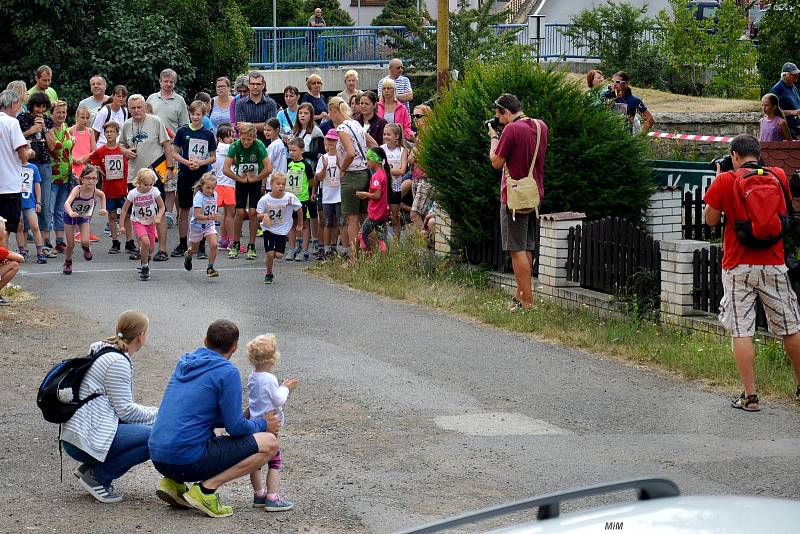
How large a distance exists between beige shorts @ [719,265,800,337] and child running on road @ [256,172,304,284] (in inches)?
264

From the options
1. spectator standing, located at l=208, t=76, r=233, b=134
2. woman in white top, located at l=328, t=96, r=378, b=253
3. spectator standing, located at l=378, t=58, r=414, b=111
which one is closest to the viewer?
woman in white top, located at l=328, t=96, r=378, b=253

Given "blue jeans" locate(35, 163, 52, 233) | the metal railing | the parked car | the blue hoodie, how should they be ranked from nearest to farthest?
the parked car
the blue hoodie
"blue jeans" locate(35, 163, 52, 233)
the metal railing

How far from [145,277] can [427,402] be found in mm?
6529

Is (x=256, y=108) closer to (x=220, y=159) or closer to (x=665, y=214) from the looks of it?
(x=220, y=159)

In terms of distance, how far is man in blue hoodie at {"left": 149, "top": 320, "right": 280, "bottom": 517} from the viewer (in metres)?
6.85

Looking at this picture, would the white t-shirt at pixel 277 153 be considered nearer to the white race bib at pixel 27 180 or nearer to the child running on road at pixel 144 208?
the child running on road at pixel 144 208

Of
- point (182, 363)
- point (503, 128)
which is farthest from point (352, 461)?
point (503, 128)

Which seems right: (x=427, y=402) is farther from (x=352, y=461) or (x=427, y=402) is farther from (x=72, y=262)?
(x=72, y=262)

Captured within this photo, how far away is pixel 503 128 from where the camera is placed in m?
13.1

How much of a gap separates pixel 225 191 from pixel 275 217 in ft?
8.72

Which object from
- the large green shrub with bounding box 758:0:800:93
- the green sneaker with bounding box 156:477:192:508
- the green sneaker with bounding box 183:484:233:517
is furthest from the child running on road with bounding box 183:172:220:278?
the large green shrub with bounding box 758:0:800:93

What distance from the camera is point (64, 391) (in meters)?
7.12

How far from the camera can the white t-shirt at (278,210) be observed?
49.0ft

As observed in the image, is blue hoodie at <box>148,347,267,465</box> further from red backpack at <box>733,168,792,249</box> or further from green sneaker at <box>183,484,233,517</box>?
red backpack at <box>733,168,792,249</box>
